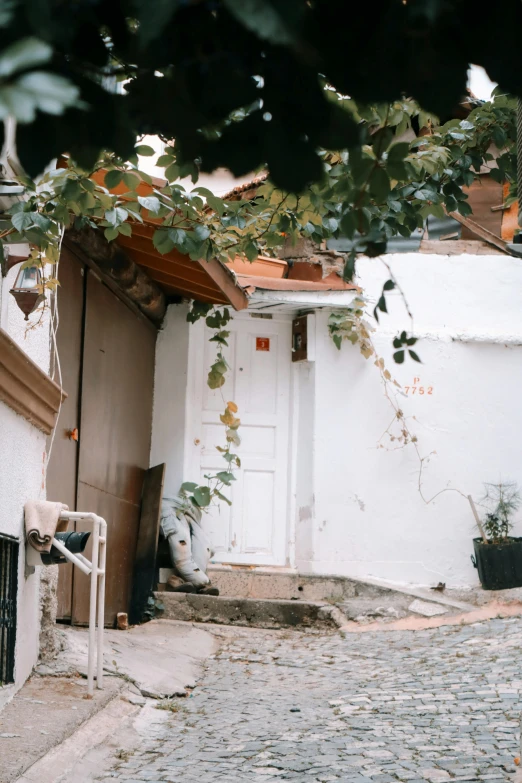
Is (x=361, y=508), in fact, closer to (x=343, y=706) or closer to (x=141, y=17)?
(x=343, y=706)

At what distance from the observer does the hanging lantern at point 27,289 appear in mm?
5121

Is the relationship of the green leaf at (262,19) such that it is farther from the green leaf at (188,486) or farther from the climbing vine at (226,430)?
the green leaf at (188,486)

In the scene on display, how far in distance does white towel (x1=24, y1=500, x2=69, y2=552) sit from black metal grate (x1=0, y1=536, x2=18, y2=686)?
159 millimetres

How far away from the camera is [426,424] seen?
995 cm

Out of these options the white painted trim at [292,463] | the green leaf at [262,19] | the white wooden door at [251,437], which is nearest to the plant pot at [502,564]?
the white painted trim at [292,463]

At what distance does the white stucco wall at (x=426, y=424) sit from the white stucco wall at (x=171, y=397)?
51.7 inches

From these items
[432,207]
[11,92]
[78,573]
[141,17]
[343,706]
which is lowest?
[343,706]

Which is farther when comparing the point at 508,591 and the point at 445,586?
the point at 445,586

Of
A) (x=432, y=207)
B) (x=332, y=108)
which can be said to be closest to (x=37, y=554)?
(x=432, y=207)

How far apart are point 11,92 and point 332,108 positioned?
666mm

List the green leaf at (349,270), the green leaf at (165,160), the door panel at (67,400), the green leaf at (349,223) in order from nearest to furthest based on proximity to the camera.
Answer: the green leaf at (349,223) < the green leaf at (349,270) < the green leaf at (165,160) < the door panel at (67,400)

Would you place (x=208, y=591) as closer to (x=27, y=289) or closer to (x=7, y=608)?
(x=7, y=608)

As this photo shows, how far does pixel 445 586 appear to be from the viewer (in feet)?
31.5

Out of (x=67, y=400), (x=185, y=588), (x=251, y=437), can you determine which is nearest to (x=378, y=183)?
(x=67, y=400)
